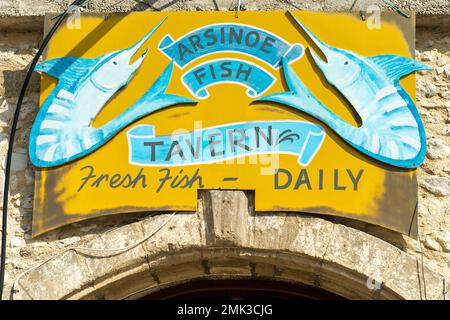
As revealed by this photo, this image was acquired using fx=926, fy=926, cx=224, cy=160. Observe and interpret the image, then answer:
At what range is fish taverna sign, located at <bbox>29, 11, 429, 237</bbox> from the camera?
4.74 m

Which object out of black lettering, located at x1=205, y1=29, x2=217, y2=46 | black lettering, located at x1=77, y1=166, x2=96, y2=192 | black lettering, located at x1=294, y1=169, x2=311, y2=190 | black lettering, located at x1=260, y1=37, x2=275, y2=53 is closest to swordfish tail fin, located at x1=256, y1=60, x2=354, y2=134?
black lettering, located at x1=260, y1=37, x2=275, y2=53

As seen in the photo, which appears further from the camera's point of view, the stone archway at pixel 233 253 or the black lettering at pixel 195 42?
the black lettering at pixel 195 42

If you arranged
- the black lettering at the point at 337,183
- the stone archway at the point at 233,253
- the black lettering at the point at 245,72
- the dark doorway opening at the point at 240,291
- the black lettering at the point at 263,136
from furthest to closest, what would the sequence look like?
the dark doorway opening at the point at 240,291
the black lettering at the point at 245,72
the black lettering at the point at 263,136
the black lettering at the point at 337,183
the stone archway at the point at 233,253

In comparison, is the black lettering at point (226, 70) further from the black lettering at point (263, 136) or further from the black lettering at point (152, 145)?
the black lettering at point (152, 145)

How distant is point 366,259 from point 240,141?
2.90 feet

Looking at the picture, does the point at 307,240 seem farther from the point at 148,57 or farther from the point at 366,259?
the point at 148,57

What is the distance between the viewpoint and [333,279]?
15.5 feet

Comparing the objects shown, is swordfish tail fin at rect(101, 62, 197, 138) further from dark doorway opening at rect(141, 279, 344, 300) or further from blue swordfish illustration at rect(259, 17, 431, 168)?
dark doorway opening at rect(141, 279, 344, 300)

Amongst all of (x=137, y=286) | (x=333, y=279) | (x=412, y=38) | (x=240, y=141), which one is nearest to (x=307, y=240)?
(x=333, y=279)

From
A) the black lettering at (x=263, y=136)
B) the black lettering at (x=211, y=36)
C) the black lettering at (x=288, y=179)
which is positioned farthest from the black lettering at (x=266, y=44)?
the black lettering at (x=288, y=179)

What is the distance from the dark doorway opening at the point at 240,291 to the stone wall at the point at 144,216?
63 centimetres

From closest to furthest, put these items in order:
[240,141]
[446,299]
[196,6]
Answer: [446,299] → [240,141] → [196,6]

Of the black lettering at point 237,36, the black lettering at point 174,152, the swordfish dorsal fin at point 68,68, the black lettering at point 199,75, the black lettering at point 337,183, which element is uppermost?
the black lettering at point 237,36

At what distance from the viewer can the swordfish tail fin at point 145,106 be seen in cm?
490
